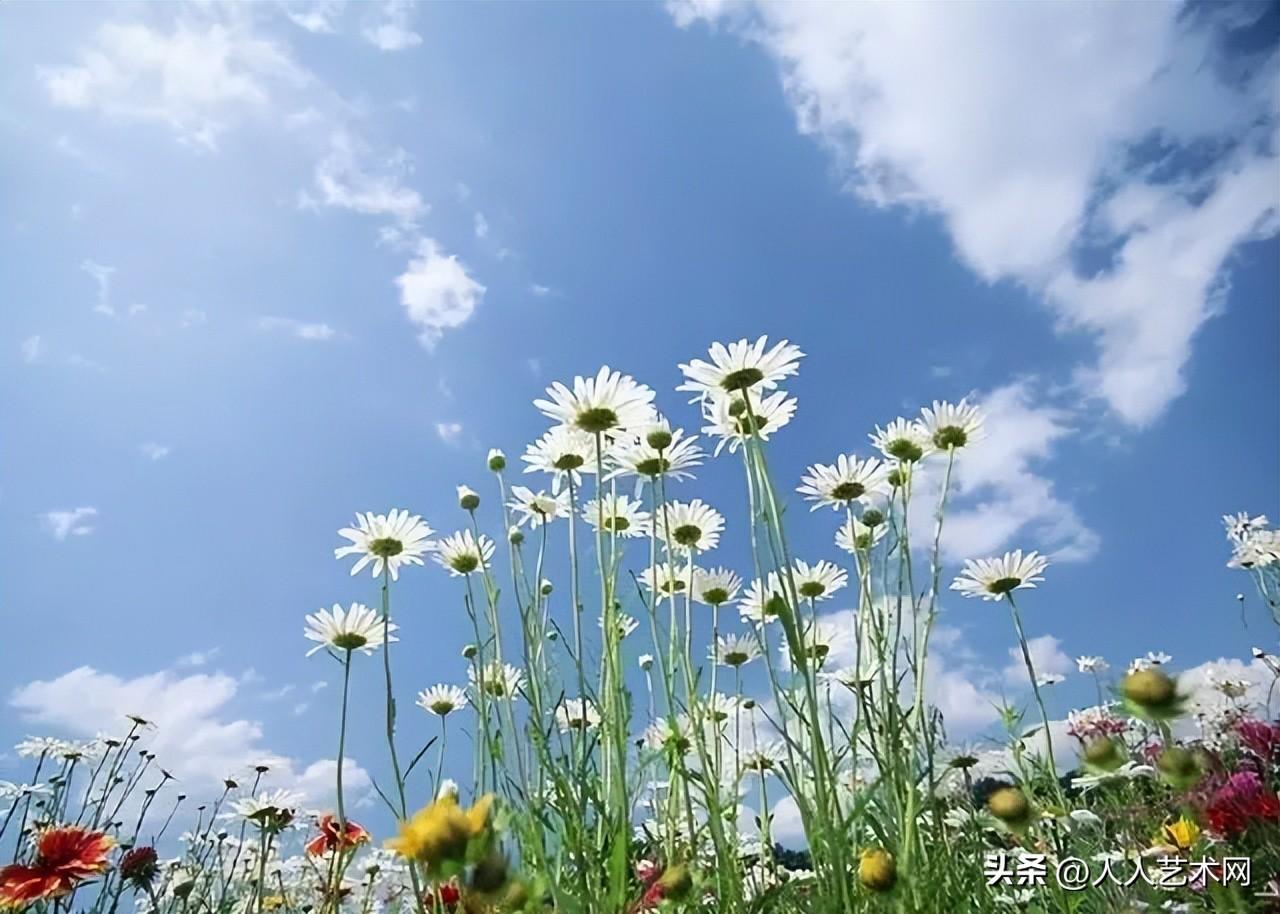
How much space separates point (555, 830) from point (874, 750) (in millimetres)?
436

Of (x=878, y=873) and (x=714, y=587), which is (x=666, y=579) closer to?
(x=714, y=587)

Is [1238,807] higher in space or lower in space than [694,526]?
lower

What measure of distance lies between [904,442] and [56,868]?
5.27 ft

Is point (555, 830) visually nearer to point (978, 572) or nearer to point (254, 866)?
point (978, 572)

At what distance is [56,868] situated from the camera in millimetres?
1624

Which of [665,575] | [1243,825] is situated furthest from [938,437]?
[1243,825]

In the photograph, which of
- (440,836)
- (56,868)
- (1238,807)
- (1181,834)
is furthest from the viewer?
(56,868)

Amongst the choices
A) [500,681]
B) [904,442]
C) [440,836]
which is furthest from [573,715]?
[440,836]

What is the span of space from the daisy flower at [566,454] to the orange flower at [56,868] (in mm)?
977

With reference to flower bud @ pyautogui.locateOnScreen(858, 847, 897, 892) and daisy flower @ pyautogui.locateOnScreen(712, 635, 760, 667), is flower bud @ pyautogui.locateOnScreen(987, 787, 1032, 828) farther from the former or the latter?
daisy flower @ pyautogui.locateOnScreen(712, 635, 760, 667)

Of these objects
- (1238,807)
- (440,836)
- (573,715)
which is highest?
(573,715)

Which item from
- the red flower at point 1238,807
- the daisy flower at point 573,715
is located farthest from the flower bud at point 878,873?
the daisy flower at point 573,715

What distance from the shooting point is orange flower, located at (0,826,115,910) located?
154 centimetres

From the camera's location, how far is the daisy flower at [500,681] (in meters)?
1.54
